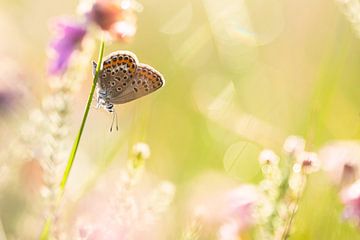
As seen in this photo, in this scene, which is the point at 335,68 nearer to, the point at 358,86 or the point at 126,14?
the point at 126,14

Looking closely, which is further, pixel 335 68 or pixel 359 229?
pixel 335 68

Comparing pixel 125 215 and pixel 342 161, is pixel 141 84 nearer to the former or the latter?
pixel 342 161

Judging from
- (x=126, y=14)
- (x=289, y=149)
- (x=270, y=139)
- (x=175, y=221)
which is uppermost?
(x=126, y=14)

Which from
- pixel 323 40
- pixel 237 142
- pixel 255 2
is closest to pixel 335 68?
pixel 237 142

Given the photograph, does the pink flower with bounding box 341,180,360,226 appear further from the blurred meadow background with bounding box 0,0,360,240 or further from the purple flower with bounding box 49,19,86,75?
the purple flower with bounding box 49,19,86,75

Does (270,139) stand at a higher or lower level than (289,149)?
lower

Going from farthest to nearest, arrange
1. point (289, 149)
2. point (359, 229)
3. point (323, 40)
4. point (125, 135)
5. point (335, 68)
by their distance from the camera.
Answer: point (323, 40), point (335, 68), point (125, 135), point (359, 229), point (289, 149)

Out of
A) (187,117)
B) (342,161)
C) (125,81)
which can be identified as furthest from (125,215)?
(187,117)

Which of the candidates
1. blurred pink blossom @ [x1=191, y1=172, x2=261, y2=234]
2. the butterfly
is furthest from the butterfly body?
blurred pink blossom @ [x1=191, y1=172, x2=261, y2=234]
